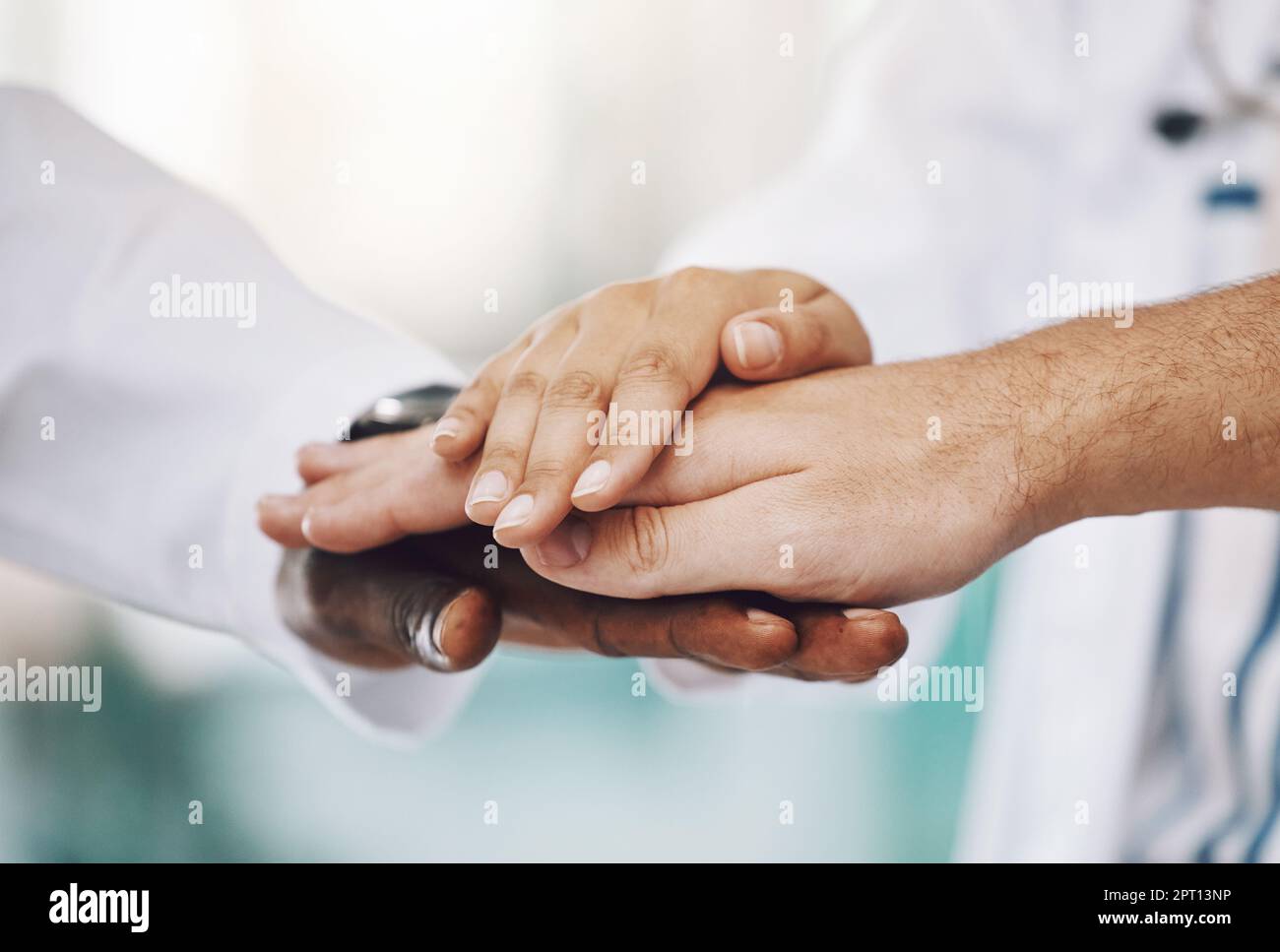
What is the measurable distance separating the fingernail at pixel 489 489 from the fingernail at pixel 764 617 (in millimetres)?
139

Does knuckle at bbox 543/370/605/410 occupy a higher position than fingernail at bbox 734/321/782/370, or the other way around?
fingernail at bbox 734/321/782/370

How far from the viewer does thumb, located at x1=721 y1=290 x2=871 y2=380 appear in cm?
56

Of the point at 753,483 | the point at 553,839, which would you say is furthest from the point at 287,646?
the point at 553,839

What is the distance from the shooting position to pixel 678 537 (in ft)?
1.66

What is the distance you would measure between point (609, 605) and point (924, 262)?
20.9 inches

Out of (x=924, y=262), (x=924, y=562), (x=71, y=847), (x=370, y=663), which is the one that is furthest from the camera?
(x=71, y=847)

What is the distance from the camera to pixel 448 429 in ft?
1.84

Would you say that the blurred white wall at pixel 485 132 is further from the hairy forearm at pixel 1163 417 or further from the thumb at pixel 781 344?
the hairy forearm at pixel 1163 417

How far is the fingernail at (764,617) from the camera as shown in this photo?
1.54 feet

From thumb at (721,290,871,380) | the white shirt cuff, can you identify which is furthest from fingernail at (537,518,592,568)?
the white shirt cuff

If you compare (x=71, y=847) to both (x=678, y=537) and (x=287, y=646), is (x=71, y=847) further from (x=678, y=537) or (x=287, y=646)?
(x=678, y=537)

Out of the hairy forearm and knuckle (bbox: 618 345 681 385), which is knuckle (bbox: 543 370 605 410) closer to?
knuckle (bbox: 618 345 681 385)

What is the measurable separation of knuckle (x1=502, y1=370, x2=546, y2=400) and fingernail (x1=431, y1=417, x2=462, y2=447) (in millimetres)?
32

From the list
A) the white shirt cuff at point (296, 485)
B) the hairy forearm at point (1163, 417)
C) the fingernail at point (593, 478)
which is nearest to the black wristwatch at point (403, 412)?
the white shirt cuff at point (296, 485)
